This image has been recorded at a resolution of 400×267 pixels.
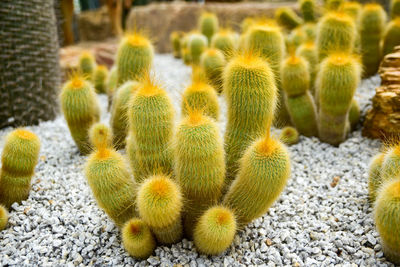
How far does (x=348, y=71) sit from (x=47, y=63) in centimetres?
323

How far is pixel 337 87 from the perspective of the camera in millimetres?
3176

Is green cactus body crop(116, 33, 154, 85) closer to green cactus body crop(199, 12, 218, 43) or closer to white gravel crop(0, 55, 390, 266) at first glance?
white gravel crop(0, 55, 390, 266)

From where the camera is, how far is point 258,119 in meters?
2.35

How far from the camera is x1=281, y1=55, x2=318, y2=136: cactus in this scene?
343 centimetres

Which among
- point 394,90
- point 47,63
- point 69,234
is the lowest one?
point 69,234

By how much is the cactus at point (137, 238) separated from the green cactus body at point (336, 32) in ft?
8.48

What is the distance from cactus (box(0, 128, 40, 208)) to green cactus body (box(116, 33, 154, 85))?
118 centimetres

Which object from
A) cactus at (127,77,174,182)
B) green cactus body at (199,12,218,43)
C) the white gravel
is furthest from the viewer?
green cactus body at (199,12,218,43)

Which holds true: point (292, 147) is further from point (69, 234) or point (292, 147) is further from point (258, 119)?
point (69, 234)

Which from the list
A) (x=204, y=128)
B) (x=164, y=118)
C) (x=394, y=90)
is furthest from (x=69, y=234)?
(x=394, y=90)

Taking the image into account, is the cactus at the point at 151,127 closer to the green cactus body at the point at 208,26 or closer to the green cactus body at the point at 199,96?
the green cactus body at the point at 199,96

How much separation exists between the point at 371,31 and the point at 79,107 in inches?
131

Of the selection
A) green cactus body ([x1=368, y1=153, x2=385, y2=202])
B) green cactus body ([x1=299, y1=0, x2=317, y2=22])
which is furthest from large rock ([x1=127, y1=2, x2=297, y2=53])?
green cactus body ([x1=368, y1=153, x2=385, y2=202])

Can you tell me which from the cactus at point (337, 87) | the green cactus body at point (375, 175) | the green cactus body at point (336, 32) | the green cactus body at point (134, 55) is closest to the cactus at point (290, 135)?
the cactus at point (337, 87)
